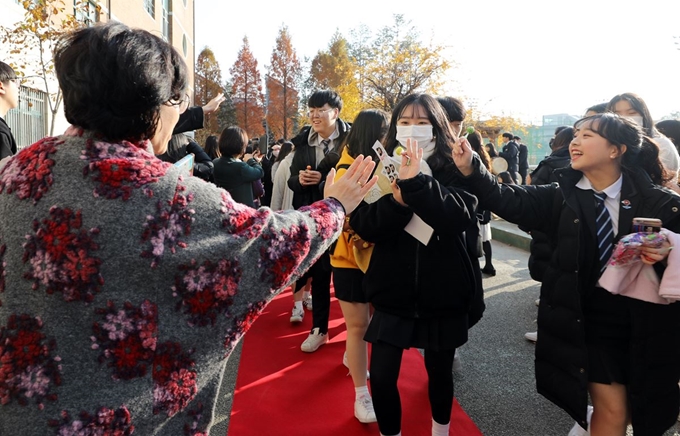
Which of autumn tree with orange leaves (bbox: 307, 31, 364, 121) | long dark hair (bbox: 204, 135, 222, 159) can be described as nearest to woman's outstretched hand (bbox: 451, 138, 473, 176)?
long dark hair (bbox: 204, 135, 222, 159)

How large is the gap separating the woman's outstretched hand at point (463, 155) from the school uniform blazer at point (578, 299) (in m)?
0.06

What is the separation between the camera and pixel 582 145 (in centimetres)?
236

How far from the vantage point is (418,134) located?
2508 millimetres

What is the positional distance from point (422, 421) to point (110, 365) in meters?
2.24

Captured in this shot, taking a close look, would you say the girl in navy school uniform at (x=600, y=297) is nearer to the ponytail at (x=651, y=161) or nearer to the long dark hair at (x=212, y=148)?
the ponytail at (x=651, y=161)

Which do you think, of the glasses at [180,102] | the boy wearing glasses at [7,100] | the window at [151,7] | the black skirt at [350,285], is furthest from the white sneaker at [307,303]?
the window at [151,7]

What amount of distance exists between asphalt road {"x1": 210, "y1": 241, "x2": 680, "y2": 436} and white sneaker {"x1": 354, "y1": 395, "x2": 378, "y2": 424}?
395 millimetres

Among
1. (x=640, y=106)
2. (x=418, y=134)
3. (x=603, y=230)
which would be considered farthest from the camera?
(x=640, y=106)

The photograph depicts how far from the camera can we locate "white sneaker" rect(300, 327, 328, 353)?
4059mm

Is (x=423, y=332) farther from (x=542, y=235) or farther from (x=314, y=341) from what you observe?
(x=542, y=235)

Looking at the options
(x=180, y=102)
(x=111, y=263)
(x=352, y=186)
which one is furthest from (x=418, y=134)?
(x=111, y=263)

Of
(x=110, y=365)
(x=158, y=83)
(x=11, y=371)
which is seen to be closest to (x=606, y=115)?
(x=158, y=83)

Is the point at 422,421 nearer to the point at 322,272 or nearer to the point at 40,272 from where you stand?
the point at 322,272

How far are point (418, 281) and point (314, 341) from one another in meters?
1.98
